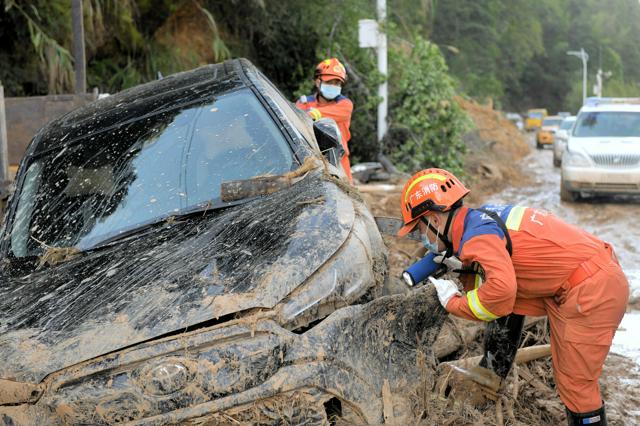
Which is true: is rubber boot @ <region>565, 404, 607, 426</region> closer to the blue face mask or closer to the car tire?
the blue face mask

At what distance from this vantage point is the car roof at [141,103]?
13.6 feet

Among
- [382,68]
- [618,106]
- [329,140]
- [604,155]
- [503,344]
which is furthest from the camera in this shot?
[618,106]

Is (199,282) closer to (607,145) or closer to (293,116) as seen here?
(293,116)

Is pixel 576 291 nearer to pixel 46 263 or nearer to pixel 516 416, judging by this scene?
pixel 516 416

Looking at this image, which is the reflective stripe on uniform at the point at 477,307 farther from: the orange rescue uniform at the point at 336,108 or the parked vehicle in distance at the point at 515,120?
the parked vehicle in distance at the point at 515,120

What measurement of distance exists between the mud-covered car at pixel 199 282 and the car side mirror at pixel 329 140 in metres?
0.02

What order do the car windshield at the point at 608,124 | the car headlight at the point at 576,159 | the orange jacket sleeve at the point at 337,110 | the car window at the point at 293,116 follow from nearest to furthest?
A: 1. the car window at the point at 293,116
2. the orange jacket sleeve at the point at 337,110
3. the car headlight at the point at 576,159
4. the car windshield at the point at 608,124

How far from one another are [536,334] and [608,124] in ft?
32.9

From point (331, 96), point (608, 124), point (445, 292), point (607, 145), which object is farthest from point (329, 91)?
point (608, 124)

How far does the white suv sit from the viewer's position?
12477mm

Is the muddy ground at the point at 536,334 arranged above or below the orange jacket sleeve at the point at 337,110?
below

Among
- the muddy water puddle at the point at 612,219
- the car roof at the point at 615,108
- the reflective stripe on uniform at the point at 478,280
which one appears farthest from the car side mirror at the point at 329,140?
the car roof at the point at 615,108

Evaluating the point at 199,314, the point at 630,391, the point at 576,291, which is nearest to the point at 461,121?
the point at 630,391

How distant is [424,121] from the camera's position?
13.6 m
